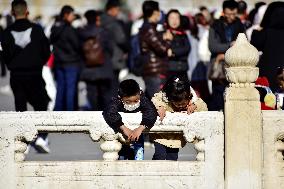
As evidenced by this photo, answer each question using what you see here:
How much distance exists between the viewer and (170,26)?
49.4 feet

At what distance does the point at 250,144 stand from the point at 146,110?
2.96 feet

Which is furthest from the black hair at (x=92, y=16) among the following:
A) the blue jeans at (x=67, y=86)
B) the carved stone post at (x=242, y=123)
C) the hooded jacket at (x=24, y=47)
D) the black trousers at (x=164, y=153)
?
the carved stone post at (x=242, y=123)

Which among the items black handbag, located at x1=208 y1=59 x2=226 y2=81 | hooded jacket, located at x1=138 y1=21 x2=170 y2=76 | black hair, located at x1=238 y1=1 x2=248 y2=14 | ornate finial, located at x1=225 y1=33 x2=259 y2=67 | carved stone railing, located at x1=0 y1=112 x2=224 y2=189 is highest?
black hair, located at x1=238 y1=1 x2=248 y2=14

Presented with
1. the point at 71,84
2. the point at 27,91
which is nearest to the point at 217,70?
the point at 27,91

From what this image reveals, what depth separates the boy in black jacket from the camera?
34.1ft

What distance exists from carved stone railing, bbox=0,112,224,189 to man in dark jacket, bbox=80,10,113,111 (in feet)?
23.3

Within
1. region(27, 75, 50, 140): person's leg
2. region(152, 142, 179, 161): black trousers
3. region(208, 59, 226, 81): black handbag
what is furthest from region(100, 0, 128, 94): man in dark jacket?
region(152, 142, 179, 161): black trousers

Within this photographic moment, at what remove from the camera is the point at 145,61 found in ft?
49.6

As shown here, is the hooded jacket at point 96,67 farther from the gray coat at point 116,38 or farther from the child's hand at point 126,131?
the child's hand at point 126,131

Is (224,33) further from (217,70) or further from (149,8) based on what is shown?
(149,8)

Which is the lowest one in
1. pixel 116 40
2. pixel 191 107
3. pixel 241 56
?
pixel 191 107

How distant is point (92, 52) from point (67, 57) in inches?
16.5

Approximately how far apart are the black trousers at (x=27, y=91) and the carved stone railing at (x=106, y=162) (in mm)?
3417

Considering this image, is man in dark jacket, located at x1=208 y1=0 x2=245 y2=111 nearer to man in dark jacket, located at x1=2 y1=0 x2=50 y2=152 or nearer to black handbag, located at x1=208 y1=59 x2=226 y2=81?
black handbag, located at x1=208 y1=59 x2=226 y2=81
